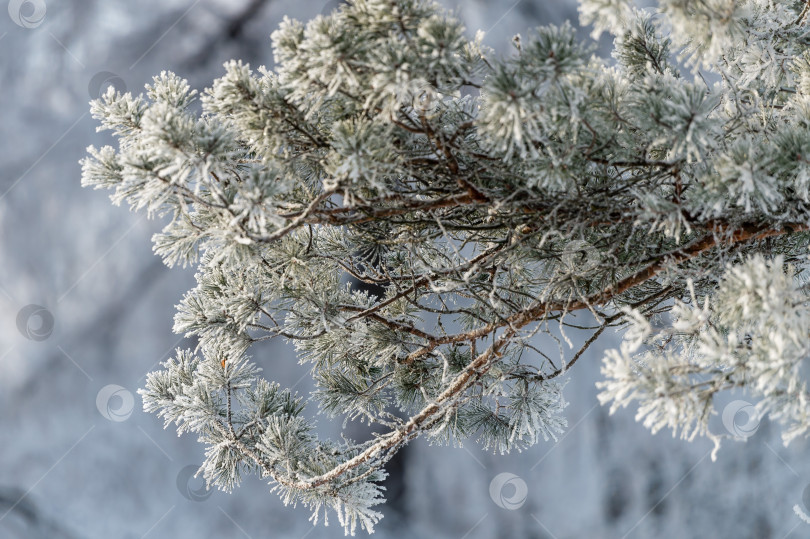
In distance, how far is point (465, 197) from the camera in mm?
764

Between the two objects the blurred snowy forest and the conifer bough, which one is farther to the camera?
the blurred snowy forest

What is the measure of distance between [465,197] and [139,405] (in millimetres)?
1572

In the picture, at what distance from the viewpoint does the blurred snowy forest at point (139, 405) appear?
1983 mm

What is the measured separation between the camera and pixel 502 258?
88cm

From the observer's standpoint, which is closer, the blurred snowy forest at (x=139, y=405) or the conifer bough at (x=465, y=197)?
the conifer bough at (x=465, y=197)

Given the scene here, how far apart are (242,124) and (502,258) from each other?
355mm

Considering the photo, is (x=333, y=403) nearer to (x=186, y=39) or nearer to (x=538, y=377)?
(x=538, y=377)

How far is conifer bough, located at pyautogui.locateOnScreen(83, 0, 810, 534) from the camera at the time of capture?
0.63m

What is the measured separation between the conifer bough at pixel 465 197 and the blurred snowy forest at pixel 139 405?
3.27 feet

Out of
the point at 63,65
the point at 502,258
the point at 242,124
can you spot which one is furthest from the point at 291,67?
the point at 63,65

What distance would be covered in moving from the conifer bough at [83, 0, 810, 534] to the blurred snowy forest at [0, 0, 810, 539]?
39.2 inches

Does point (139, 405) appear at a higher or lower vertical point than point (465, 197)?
lower

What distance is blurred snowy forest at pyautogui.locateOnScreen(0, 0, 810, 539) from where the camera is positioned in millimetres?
1983

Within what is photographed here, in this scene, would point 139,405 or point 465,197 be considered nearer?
point 465,197
